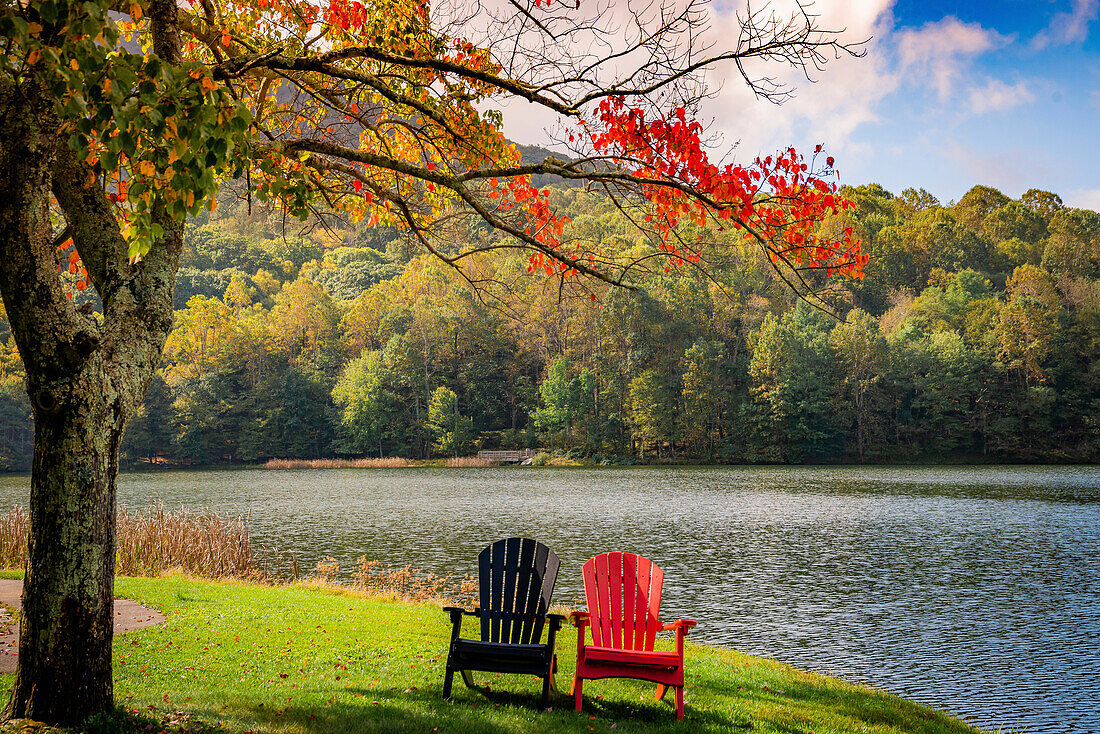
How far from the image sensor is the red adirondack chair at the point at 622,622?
4.93 m

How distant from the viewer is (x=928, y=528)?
19.5m

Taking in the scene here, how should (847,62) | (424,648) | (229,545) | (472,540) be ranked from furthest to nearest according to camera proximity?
1. (472,540)
2. (229,545)
3. (424,648)
4. (847,62)

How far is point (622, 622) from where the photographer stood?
224 inches

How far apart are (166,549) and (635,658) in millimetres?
10246

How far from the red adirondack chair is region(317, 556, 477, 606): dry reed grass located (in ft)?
17.8

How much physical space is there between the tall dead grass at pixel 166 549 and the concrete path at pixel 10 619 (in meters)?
2.92

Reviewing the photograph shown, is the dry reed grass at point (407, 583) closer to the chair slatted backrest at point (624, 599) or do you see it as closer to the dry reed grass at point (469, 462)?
the chair slatted backrest at point (624, 599)

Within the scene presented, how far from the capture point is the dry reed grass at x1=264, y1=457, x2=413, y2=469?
180 ft

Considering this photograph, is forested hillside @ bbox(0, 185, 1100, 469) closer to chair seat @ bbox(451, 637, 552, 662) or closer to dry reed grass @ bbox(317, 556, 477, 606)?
dry reed grass @ bbox(317, 556, 477, 606)

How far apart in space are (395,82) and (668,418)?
158ft

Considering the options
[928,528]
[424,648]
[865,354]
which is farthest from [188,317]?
[424,648]

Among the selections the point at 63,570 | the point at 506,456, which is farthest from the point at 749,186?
the point at 506,456

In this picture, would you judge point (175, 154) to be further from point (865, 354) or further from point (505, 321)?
point (505, 321)

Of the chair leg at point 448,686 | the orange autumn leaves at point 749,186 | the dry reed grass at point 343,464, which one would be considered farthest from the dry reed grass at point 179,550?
the dry reed grass at point 343,464
